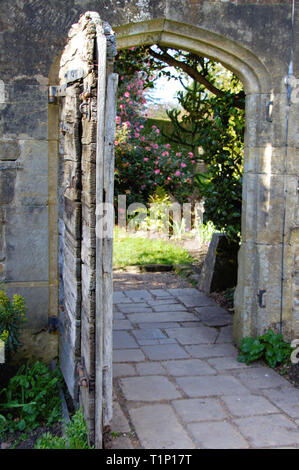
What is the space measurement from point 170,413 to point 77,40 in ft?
8.20

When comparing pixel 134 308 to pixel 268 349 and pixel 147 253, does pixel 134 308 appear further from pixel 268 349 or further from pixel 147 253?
pixel 147 253

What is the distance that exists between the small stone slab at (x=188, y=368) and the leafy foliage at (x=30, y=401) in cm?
101

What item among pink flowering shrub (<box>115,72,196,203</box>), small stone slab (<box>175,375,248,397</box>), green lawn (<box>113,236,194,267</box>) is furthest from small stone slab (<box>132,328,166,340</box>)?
pink flowering shrub (<box>115,72,196,203</box>)

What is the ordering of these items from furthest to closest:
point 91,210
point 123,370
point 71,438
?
point 123,370, point 71,438, point 91,210

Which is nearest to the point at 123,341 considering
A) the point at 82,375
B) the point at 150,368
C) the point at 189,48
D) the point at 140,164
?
the point at 150,368

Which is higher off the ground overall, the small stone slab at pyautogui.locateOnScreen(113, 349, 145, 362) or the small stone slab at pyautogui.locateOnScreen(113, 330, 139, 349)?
the small stone slab at pyautogui.locateOnScreen(113, 330, 139, 349)

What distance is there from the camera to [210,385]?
4.06 meters

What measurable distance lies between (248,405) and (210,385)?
1.33ft

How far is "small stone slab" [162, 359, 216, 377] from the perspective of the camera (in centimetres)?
429

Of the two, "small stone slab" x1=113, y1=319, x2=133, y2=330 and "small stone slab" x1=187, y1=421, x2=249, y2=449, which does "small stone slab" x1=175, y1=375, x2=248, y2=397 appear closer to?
→ "small stone slab" x1=187, y1=421, x2=249, y2=449

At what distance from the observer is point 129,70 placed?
6.41 m

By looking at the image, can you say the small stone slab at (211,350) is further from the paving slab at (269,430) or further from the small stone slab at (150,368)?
the paving slab at (269,430)

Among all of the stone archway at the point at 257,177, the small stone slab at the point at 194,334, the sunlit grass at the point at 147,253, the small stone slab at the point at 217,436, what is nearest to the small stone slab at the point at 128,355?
the small stone slab at the point at 194,334

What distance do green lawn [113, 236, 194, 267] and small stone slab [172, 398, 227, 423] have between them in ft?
14.2
